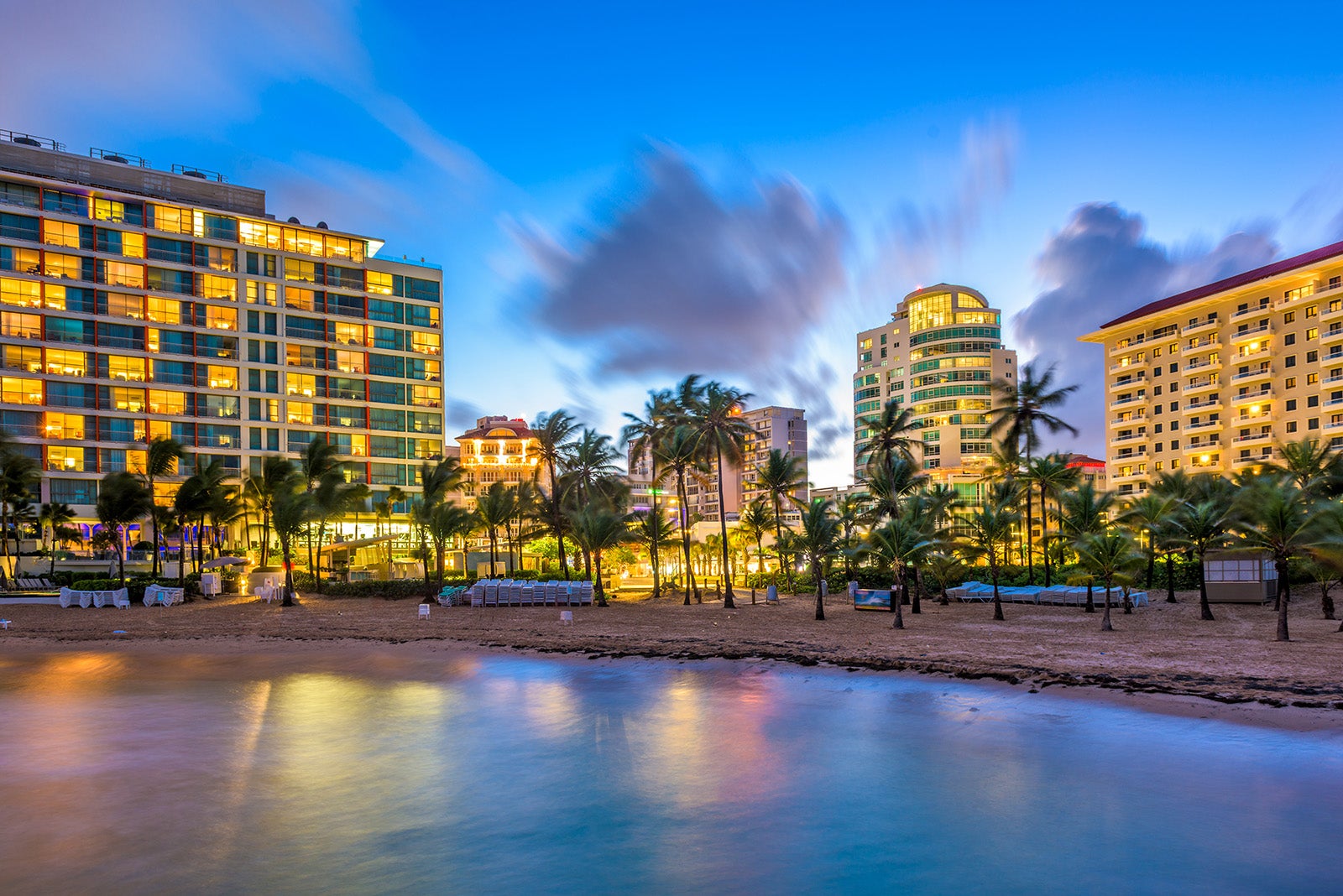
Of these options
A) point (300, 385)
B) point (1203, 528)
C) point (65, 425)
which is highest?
point (300, 385)

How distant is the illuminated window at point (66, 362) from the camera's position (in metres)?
67.2

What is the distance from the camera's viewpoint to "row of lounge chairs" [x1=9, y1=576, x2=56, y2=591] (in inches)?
1919

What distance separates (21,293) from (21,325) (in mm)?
2569

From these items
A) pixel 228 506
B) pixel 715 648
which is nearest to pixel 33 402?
pixel 228 506

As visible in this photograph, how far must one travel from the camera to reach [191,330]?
237 feet

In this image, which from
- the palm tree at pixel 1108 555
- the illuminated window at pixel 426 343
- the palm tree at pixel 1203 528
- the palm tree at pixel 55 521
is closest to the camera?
the palm tree at pixel 1108 555

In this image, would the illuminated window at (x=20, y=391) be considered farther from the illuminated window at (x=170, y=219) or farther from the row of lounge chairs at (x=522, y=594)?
the row of lounge chairs at (x=522, y=594)

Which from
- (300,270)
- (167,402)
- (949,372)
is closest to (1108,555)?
(300,270)

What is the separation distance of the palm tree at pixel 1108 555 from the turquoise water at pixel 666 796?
1159 cm

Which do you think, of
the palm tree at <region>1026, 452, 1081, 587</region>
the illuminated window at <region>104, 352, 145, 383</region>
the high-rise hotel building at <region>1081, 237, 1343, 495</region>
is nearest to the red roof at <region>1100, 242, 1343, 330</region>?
the high-rise hotel building at <region>1081, 237, 1343, 495</region>

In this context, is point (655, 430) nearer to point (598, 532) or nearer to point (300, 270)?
point (598, 532)

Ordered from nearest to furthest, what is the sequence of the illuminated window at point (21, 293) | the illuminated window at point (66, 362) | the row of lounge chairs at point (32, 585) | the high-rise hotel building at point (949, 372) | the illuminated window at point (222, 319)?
the row of lounge chairs at point (32, 585) → the illuminated window at point (21, 293) → the illuminated window at point (66, 362) → the illuminated window at point (222, 319) → the high-rise hotel building at point (949, 372)

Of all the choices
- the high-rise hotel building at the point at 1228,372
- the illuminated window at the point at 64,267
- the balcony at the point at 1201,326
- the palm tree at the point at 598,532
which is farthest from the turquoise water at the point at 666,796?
the balcony at the point at 1201,326

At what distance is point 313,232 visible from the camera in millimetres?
77938
